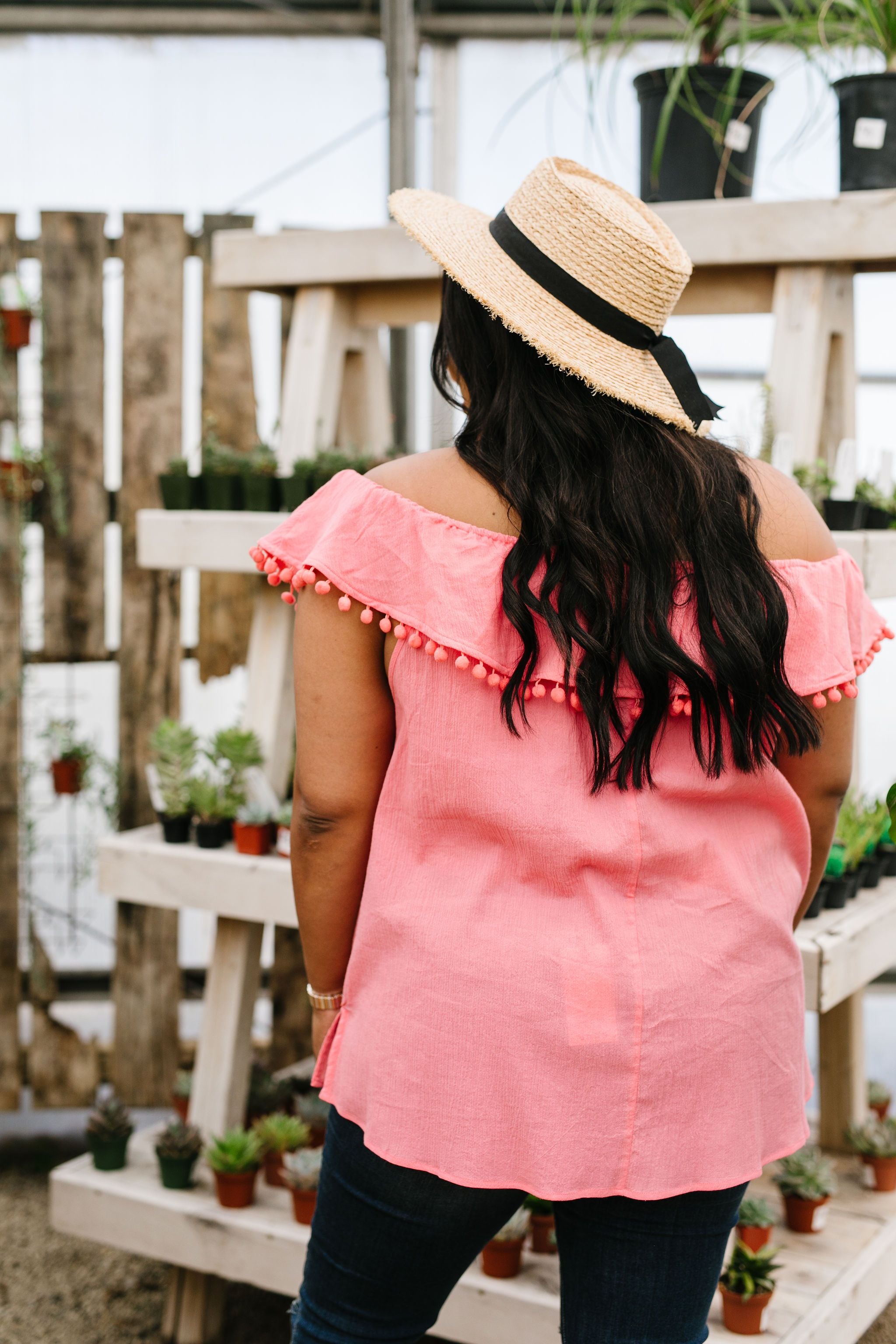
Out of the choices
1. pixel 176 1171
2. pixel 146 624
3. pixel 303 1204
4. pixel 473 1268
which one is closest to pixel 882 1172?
pixel 473 1268

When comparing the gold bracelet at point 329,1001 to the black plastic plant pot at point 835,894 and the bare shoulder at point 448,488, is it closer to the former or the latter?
the bare shoulder at point 448,488

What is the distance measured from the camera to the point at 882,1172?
85.5 inches

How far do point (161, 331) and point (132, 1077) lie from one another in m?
1.67

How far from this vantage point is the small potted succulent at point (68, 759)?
9.44 ft

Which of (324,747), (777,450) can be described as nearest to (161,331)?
(777,450)

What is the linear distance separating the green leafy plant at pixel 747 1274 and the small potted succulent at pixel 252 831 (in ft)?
3.09

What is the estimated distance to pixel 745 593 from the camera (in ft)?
3.40

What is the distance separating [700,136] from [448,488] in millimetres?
1212

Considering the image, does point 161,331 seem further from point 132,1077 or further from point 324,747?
point 324,747

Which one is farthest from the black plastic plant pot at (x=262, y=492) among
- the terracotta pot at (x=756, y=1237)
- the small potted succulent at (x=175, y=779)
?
the terracotta pot at (x=756, y=1237)

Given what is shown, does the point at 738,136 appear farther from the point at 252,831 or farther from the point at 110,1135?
the point at 110,1135

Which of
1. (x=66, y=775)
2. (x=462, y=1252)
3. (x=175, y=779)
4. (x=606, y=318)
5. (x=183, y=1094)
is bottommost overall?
(x=183, y=1094)

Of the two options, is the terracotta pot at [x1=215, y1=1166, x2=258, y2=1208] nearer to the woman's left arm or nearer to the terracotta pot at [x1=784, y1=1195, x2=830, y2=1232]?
Result: the terracotta pot at [x1=784, y1=1195, x2=830, y2=1232]

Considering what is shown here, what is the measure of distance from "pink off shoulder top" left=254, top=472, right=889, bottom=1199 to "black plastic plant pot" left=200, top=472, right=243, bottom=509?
1190 millimetres
